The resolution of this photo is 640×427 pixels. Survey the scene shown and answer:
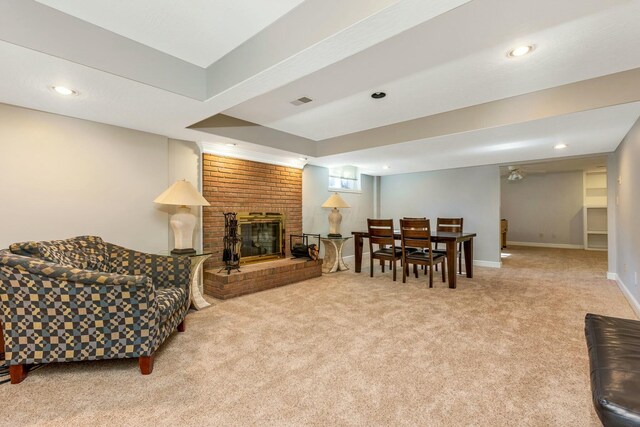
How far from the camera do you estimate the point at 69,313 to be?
175 cm

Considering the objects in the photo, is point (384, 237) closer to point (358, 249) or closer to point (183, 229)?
point (358, 249)

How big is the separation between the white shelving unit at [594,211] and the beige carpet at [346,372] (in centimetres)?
556

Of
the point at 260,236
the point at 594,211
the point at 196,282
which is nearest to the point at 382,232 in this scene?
the point at 260,236

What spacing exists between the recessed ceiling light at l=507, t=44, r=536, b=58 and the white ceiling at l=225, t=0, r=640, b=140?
0.05m

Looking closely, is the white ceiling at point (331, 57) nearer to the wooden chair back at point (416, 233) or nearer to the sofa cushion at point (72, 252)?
the sofa cushion at point (72, 252)

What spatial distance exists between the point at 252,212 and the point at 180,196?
1350mm

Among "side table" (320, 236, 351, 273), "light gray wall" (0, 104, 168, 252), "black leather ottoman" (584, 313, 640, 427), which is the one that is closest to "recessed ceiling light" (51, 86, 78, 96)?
"light gray wall" (0, 104, 168, 252)

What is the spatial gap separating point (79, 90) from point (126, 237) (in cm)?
156

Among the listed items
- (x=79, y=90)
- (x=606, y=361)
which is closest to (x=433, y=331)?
(x=606, y=361)

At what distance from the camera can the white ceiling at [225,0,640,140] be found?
1.66 meters

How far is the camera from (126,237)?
10.5 feet

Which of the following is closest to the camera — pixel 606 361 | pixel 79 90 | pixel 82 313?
pixel 606 361

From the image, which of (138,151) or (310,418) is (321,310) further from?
(138,151)

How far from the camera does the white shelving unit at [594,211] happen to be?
24.3 feet
